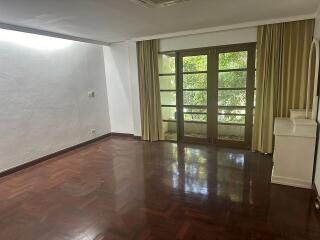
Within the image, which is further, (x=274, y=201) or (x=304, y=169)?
(x=304, y=169)

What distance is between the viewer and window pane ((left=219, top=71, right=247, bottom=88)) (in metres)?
4.37

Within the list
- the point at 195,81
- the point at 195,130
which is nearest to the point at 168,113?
the point at 195,130

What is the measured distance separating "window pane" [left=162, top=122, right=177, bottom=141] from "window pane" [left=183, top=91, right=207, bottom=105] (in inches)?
26.7

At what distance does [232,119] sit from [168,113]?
1.48 metres

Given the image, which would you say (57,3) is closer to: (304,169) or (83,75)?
→ (83,75)

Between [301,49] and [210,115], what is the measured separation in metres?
1.98

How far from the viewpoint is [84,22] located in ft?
11.9

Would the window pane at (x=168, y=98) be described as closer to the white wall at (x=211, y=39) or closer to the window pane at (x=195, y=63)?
the window pane at (x=195, y=63)

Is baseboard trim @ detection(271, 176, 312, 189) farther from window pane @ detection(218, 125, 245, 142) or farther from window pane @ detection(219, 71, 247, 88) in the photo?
window pane @ detection(219, 71, 247, 88)

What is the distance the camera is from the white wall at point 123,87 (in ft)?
17.7

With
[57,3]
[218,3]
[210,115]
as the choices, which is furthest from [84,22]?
[210,115]

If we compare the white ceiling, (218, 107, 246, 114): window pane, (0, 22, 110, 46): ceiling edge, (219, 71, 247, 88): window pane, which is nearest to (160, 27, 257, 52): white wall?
the white ceiling

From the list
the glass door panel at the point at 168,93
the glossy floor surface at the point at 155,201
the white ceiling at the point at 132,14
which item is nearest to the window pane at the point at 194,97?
the glass door panel at the point at 168,93

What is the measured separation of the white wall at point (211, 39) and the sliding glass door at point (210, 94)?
0.11m
